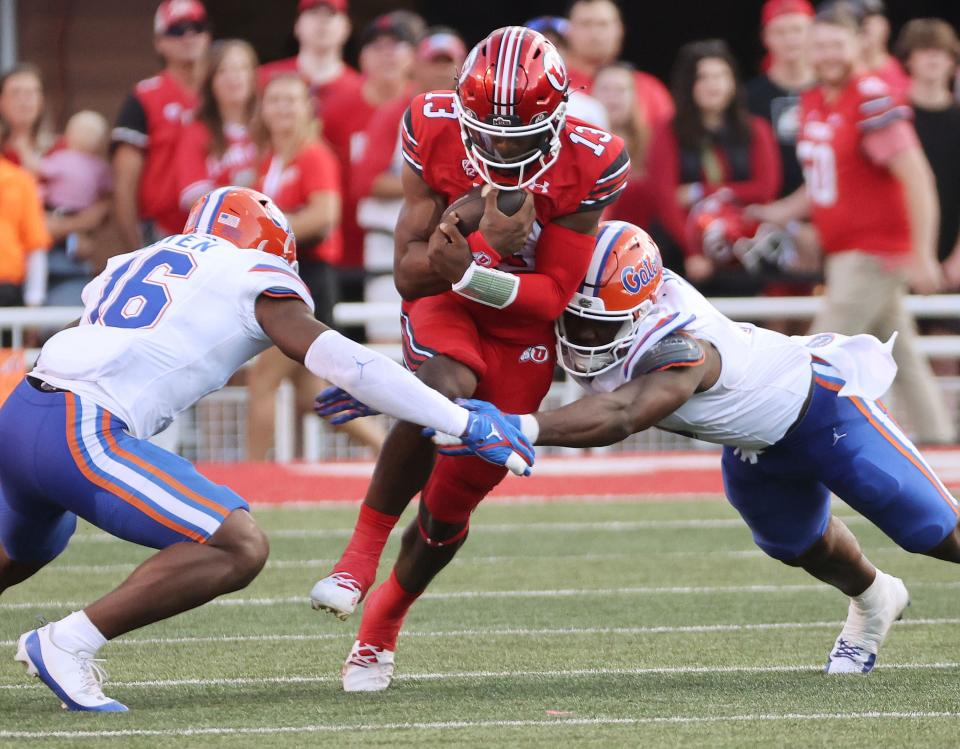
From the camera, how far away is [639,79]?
10.4 m

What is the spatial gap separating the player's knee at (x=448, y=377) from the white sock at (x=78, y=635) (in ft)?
3.51

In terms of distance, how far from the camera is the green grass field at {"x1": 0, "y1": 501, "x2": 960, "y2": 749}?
4.08m

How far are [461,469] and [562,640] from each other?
83 cm

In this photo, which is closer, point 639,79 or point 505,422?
point 505,422

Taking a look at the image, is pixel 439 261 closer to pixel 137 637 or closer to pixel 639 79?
pixel 137 637

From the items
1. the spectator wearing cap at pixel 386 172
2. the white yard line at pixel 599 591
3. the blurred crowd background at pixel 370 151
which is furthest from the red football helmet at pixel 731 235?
the white yard line at pixel 599 591

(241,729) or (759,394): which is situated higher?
(759,394)

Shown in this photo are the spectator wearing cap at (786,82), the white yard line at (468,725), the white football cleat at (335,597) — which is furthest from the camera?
the spectator wearing cap at (786,82)

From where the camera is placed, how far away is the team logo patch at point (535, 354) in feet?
16.6

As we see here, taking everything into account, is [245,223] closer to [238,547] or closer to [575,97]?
[238,547]

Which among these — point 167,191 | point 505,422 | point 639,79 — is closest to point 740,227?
point 639,79

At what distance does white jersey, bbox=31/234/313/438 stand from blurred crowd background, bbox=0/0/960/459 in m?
4.37

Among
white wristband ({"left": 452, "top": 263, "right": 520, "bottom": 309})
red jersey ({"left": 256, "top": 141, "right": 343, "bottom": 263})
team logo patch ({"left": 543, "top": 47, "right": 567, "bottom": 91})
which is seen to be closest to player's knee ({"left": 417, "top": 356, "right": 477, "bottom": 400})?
white wristband ({"left": 452, "top": 263, "right": 520, "bottom": 309})

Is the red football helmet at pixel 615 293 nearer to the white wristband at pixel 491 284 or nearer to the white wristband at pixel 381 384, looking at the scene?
the white wristband at pixel 491 284
